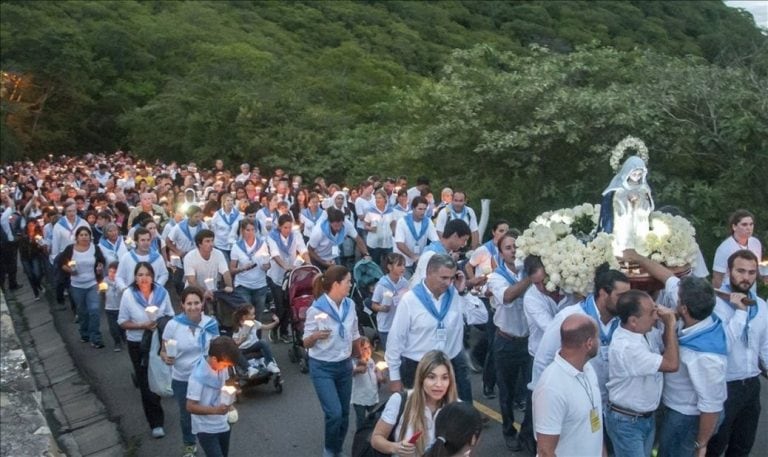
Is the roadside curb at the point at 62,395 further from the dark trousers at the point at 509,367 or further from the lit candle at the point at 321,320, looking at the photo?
the dark trousers at the point at 509,367

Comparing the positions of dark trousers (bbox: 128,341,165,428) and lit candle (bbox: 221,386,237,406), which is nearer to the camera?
lit candle (bbox: 221,386,237,406)

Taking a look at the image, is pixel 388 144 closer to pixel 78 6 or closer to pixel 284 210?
pixel 284 210

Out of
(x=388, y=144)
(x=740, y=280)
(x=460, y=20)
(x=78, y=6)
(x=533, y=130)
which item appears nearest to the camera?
(x=740, y=280)

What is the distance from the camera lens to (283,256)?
1218 cm

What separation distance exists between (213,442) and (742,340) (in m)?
4.03

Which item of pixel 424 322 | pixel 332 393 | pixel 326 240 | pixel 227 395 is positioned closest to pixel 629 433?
pixel 424 322

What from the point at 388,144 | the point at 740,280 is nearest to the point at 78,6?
the point at 388,144

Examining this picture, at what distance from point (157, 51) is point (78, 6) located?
8.02 m

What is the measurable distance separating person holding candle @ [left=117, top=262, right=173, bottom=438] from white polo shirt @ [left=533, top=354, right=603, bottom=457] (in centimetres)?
512

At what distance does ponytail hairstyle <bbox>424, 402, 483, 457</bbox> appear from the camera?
428 centimetres

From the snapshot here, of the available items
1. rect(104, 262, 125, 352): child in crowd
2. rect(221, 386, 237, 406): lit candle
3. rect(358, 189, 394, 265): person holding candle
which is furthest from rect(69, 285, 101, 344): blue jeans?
rect(221, 386, 237, 406): lit candle

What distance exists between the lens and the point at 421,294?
7.10 m

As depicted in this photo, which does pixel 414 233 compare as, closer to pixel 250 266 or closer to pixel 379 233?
pixel 379 233

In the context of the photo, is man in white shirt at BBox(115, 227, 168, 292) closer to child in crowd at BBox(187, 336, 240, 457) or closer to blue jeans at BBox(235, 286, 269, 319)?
blue jeans at BBox(235, 286, 269, 319)
